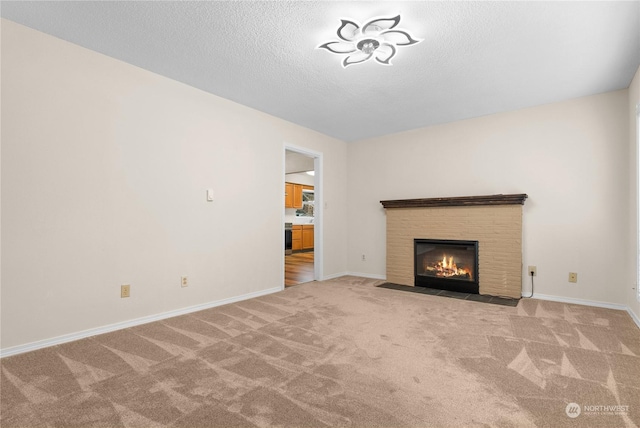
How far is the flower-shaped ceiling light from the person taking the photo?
2262 mm

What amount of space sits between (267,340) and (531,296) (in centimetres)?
335

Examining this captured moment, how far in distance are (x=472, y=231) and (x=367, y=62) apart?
2.70 m

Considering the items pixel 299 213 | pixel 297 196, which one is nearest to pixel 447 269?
pixel 297 196

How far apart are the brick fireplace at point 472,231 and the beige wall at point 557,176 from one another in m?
0.18

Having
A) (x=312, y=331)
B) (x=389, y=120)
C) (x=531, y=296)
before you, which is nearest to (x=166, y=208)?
(x=312, y=331)

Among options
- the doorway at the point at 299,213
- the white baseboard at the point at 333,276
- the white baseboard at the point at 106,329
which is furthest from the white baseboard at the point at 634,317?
the doorway at the point at 299,213

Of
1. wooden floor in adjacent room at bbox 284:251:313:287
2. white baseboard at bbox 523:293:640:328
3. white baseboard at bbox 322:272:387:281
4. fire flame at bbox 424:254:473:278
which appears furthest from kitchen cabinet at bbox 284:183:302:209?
white baseboard at bbox 523:293:640:328

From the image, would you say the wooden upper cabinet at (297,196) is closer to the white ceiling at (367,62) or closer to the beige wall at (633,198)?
the white ceiling at (367,62)

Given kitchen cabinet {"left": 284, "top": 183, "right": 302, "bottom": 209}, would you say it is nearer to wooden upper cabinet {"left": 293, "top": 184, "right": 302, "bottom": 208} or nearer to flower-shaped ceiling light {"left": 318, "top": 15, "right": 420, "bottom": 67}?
wooden upper cabinet {"left": 293, "top": 184, "right": 302, "bottom": 208}

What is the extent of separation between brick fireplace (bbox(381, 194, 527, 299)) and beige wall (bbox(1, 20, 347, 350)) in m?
2.16

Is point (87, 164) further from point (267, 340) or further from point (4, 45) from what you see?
point (267, 340)

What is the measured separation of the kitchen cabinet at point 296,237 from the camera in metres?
9.19

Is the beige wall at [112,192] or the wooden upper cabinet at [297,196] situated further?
the wooden upper cabinet at [297,196]

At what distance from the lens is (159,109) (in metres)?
3.12
